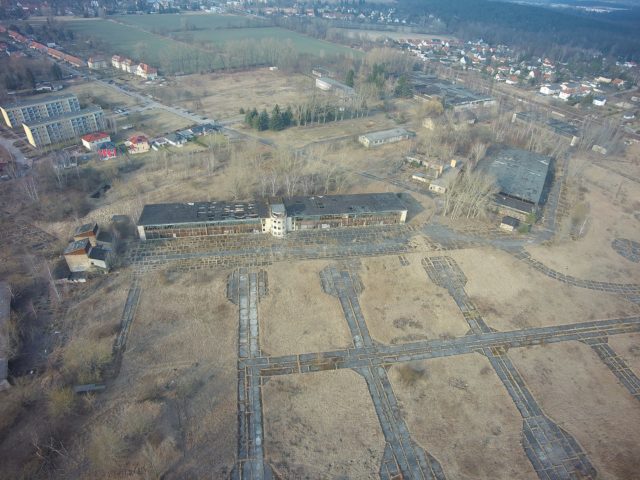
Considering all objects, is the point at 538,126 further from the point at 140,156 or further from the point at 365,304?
the point at 140,156

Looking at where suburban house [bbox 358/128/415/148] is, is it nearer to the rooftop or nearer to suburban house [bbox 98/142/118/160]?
suburban house [bbox 98/142/118/160]

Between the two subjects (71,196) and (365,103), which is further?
(365,103)

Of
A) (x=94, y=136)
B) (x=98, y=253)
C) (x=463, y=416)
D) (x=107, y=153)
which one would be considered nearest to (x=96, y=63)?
(x=94, y=136)

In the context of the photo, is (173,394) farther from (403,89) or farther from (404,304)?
(403,89)

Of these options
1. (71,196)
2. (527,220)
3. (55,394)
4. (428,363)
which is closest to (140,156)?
(71,196)

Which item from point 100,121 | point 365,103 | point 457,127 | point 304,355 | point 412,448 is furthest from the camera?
point 365,103

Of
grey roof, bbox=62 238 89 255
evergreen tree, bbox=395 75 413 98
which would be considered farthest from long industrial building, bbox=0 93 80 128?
evergreen tree, bbox=395 75 413 98

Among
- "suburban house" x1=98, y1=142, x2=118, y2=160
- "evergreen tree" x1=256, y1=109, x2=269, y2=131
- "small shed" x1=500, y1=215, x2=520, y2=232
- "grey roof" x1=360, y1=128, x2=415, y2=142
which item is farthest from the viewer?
"evergreen tree" x1=256, y1=109, x2=269, y2=131
